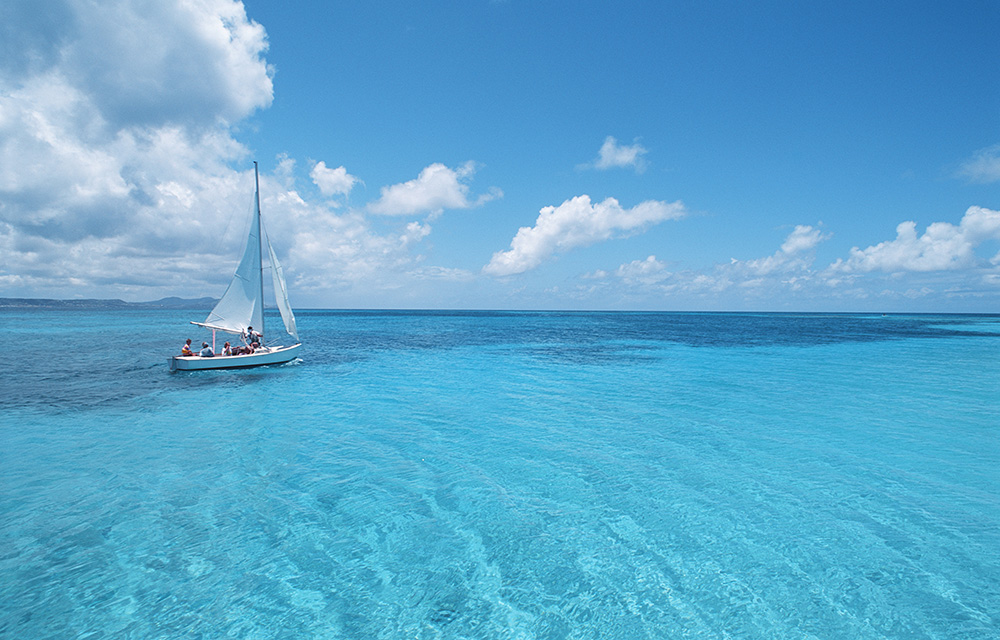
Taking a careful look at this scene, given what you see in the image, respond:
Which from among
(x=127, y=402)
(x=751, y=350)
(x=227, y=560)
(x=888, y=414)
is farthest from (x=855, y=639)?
(x=751, y=350)

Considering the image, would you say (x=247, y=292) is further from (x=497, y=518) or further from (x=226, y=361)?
(x=497, y=518)

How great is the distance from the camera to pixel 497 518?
926cm

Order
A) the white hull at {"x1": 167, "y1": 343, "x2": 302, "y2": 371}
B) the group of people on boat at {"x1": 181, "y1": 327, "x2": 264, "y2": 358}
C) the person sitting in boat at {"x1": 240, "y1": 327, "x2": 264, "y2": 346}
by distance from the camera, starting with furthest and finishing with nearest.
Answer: the person sitting in boat at {"x1": 240, "y1": 327, "x2": 264, "y2": 346}
the group of people on boat at {"x1": 181, "y1": 327, "x2": 264, "y2": 358}
the white hull at {"x1": 167, "y1": 343, "x2": 302, "y2": 371}

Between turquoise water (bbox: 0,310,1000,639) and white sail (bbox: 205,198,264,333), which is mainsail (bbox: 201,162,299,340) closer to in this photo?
white sail (bbox: 205,198,264,333)

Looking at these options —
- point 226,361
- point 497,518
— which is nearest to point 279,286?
point 226,361

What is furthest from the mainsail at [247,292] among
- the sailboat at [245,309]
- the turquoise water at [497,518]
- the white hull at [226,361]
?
the turquoise water at [497,518]

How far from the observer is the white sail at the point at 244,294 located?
92.3ft

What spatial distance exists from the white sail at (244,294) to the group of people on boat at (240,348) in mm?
825

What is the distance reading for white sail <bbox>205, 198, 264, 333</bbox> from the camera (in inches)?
1107

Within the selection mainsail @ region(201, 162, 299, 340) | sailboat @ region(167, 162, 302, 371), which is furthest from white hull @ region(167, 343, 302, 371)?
mainsail @ region(201, 162, 299, 340)

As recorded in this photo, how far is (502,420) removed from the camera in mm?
17172

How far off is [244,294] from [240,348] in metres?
3.70

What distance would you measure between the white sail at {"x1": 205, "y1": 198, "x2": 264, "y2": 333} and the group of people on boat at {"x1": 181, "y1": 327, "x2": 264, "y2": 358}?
2.71 feet

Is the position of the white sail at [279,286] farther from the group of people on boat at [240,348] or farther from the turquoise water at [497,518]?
the turquoise water at [497,518]
